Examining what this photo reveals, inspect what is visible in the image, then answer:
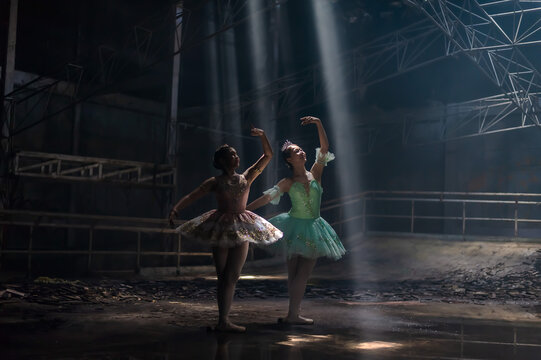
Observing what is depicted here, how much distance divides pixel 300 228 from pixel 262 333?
1.22 meters

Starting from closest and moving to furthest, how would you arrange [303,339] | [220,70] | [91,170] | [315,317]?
[303,339], [315,317], [91,170], [220,70]

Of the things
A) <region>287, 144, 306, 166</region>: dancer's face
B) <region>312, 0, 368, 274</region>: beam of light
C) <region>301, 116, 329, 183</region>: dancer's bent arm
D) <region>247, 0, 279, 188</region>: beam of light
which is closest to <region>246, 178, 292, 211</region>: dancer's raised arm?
<region>287, 144, 306, 166</region>: dancer's face

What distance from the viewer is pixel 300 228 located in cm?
616

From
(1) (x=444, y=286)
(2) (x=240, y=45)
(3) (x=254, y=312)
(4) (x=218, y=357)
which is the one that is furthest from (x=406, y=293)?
(2) (x=240, y=45)

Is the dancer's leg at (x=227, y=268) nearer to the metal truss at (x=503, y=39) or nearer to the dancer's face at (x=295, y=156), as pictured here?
the dancer's face at (x=295, y=156)

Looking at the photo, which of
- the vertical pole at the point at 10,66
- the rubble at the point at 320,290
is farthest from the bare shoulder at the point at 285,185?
the vertical pole at the point at 10,66

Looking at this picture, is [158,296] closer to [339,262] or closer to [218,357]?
[218,357]

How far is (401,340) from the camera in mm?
5234

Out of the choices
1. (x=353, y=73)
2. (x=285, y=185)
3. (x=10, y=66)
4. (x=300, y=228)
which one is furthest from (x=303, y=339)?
(x=353, y=73)

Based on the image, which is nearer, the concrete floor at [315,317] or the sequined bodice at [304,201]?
the concrete floor at [315,317]

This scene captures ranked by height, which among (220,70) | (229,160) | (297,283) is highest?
(220,70)

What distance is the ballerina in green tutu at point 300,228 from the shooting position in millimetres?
6078

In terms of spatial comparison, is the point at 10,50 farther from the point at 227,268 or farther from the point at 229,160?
the point at 227,268

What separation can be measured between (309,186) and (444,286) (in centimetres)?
608
